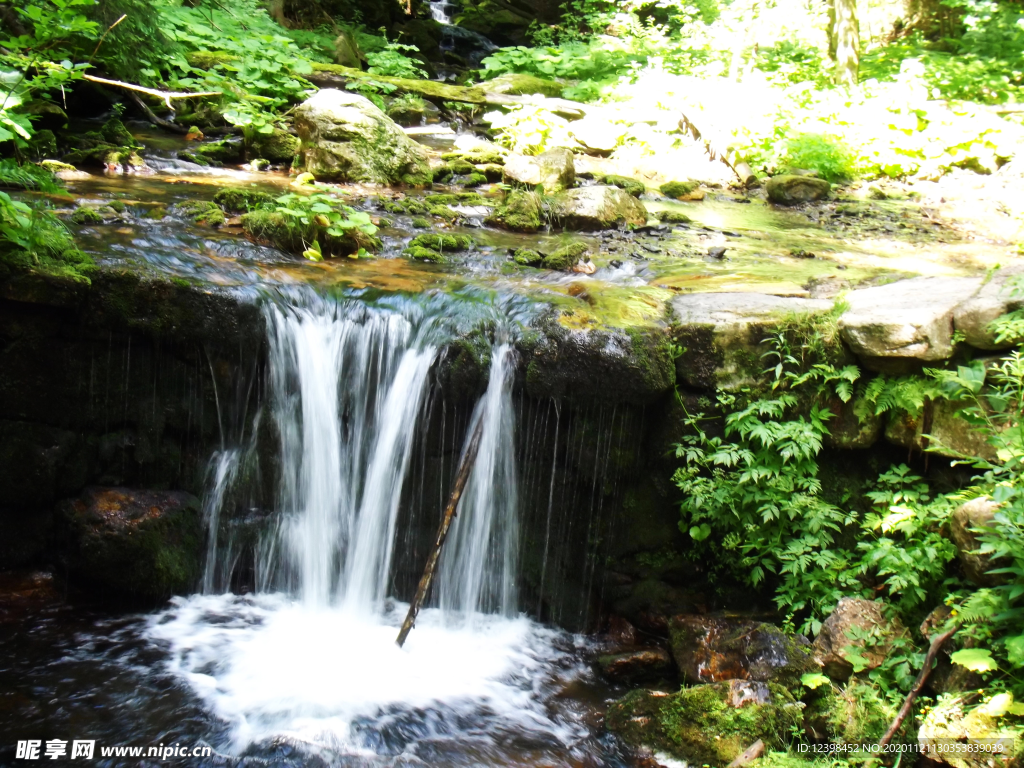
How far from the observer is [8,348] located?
Answer: 14.2ft

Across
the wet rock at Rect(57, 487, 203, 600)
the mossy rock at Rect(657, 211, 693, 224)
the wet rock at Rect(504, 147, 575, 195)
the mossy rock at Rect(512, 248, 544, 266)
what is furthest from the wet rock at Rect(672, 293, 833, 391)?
the wet rock at Rect(504, 147, 575, 195)

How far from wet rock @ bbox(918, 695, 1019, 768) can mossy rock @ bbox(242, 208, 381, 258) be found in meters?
5.00

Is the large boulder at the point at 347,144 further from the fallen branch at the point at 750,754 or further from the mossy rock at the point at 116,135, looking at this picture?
the fallen branch at the point at 750,754

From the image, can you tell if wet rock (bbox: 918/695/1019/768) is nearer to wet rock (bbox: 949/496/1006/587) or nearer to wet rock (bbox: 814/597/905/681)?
wet rock (bbox: 814/597/905/681)

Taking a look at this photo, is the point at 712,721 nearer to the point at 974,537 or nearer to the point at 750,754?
the point at 750,754

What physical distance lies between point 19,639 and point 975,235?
378 inches

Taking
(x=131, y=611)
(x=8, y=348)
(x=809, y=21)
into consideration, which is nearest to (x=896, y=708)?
(x=131, y=611)

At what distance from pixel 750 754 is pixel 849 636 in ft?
2.70

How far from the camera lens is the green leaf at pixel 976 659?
3.00 m

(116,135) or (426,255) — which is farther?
(116,135)

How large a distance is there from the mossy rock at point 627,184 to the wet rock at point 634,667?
636 centimetres

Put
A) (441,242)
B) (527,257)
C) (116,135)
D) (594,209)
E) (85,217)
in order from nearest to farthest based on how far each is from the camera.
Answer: (85,217) < (527,257) < (441,242) < (594,209) < (116,135)

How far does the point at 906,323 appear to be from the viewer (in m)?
4.14

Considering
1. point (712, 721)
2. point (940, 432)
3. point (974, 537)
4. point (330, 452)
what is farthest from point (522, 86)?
point (712, 721)
